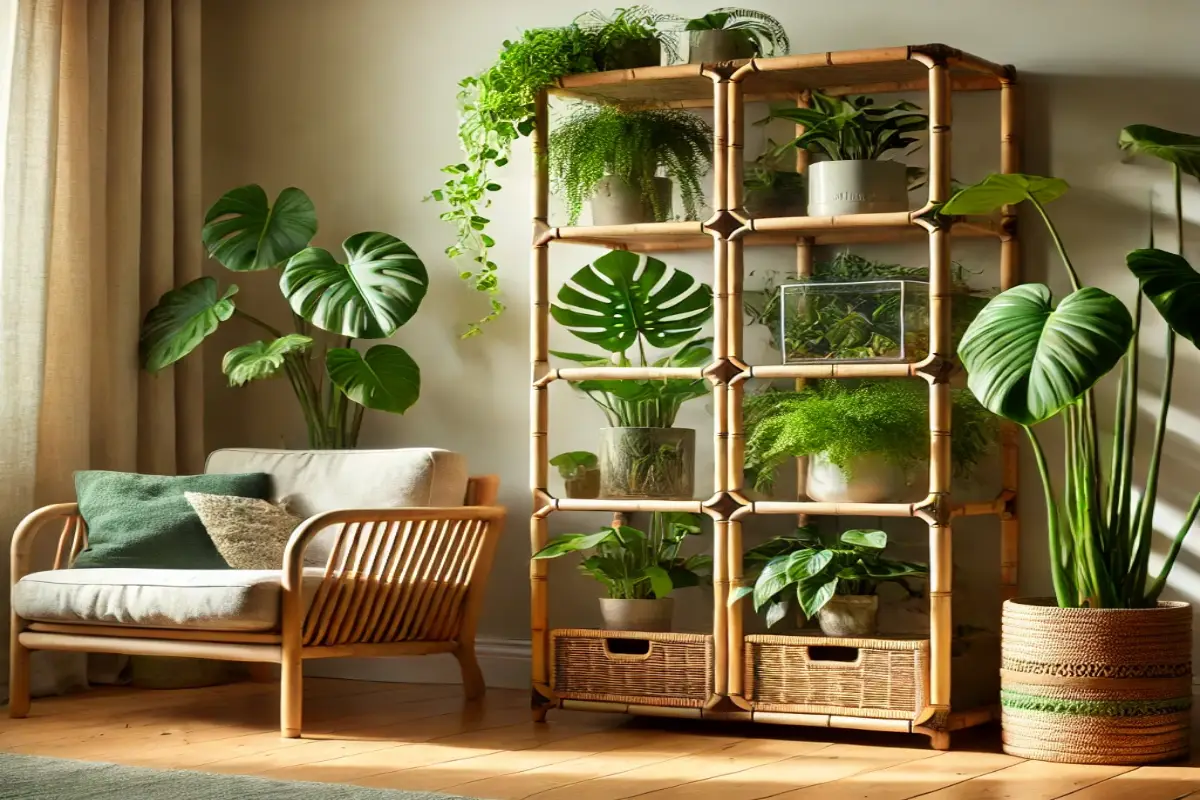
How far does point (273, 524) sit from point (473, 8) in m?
1.62

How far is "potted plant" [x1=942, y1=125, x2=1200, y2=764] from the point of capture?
2.88 metres

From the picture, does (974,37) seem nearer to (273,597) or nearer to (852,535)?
(852,535)

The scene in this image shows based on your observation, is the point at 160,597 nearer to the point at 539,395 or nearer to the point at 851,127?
the point at 539,395

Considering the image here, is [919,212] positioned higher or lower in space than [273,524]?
higher

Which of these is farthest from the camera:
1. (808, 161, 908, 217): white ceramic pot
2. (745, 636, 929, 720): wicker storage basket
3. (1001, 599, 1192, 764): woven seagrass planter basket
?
(808, 161, 908, 217): white ceramic pot

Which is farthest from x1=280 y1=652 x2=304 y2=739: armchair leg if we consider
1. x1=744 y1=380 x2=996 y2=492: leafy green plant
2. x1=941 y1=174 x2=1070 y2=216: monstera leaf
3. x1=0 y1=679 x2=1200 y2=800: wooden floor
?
x1=941 y1=174 x2=1070 y2=216: monstera leaf

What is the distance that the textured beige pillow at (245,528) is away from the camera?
12.3 feet

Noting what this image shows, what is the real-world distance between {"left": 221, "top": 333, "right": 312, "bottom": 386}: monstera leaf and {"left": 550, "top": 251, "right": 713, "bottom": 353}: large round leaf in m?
0.83

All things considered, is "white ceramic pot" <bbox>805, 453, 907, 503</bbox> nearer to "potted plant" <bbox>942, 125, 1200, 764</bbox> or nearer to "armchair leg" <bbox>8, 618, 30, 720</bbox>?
"potted plant" <bbox>942, 125, 1200, 764</bbox>

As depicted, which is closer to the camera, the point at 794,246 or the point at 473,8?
the point at 794,246

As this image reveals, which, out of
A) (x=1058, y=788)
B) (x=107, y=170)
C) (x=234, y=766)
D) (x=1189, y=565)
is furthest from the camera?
(x=107, y=170)

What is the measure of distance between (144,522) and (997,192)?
7.16 feet

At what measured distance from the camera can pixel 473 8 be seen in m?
4.43

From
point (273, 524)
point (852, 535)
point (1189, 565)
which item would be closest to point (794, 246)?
point (852, 535)
